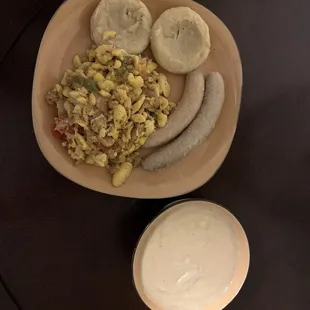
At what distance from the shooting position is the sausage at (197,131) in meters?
1.47

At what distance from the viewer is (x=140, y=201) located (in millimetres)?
1562

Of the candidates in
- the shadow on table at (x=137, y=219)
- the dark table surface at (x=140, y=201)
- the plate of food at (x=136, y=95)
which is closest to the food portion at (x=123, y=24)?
the plate of food at (x=136, y=95)

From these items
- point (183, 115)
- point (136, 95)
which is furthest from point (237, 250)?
point (136, 95)

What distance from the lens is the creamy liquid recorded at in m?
1.50

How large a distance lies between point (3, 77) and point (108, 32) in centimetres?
30

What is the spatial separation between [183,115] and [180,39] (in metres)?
0.21

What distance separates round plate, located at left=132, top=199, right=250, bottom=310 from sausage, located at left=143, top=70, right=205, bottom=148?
0.58 feet

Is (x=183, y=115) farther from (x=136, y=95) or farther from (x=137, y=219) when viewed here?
(x=137, y=219)

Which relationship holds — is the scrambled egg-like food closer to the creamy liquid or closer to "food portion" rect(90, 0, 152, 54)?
"food portion" rect(90, 0, 152, 54)

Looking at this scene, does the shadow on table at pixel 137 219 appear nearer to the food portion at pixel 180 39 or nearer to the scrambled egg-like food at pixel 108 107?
the scrambled egg-like food at pixel 108 107

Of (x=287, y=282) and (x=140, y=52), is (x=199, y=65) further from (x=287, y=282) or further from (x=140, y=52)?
(x=287, y=282)

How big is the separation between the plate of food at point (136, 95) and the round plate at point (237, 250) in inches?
2.4

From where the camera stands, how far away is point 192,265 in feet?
→ 5.09

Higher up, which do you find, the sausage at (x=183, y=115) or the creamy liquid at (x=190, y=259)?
the sausage at (x=183, y=115)
